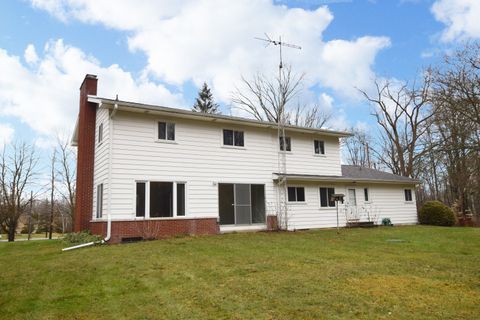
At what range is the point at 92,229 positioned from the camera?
14922 mm

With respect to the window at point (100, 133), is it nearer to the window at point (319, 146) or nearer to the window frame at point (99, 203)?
the window frame at point (99, 203)

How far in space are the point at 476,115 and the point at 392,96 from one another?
57.4 ft

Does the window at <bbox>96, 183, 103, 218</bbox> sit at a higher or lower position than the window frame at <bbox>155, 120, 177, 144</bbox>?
lower

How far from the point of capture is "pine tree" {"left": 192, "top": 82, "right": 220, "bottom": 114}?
4134 centimetres

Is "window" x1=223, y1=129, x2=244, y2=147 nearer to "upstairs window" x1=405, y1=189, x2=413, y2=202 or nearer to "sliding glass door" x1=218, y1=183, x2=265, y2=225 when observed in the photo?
"sliding glass door" x1=218, y1=183, x2=265, y2=225

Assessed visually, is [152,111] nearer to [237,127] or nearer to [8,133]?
[237,127]

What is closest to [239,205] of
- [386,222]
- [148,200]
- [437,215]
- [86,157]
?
[148,200]

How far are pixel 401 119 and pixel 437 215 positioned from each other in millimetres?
15037

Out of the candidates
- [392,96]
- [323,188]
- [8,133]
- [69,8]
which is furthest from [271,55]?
[8,133]

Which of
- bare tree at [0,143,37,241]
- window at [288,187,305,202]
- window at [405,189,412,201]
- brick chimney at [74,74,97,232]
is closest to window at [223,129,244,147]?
window at [288,187,305,202]

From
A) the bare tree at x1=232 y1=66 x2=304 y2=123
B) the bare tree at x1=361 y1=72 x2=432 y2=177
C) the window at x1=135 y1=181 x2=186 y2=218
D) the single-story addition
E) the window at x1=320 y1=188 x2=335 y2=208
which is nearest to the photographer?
the single-story addition

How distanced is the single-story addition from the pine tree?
22343mm

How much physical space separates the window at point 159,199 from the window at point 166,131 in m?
1.80

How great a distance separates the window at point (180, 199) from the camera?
14.8 meters
